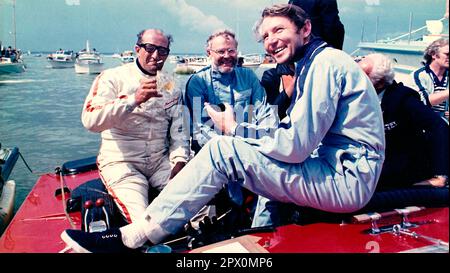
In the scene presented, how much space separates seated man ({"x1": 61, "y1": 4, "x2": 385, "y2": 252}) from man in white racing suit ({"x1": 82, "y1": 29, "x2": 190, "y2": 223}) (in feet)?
2.32

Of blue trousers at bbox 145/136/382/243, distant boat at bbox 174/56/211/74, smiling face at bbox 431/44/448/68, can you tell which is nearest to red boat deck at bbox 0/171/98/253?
blue trousers at bbox 145/136/382/243

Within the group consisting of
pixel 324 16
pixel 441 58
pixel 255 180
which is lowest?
pixel 255 180

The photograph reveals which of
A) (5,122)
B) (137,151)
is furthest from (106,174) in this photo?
(5,122)

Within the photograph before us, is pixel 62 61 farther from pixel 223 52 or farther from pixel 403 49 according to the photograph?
pixel 403 49

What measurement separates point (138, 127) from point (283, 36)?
4.30ft

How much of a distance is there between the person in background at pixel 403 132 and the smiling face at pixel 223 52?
3.45 feet

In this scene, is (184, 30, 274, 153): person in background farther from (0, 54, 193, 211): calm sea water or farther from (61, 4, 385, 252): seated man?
(61, 4, 385, 252): seated man

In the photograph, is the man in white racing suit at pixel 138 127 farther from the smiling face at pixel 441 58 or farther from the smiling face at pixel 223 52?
the smiling face at pixel 441 58

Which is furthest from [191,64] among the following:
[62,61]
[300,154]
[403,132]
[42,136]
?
[62,61]

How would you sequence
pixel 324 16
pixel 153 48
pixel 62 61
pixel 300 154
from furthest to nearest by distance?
pixel 62 61, pixel 324 16, pixel 153 48, pixel 300 154

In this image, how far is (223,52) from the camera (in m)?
2.91

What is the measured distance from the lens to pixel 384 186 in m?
2.18

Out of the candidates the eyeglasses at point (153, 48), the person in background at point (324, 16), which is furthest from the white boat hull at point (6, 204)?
the person in background at point (324, 16)
